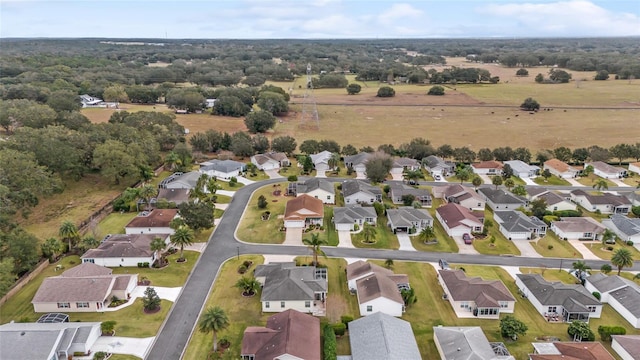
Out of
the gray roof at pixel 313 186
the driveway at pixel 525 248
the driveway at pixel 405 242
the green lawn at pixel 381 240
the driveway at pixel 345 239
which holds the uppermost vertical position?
the gray roof at pixel 313 186

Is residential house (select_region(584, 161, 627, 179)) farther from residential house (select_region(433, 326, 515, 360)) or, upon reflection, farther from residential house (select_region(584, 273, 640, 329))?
residential house (select_region(433, 326, 515, 360))

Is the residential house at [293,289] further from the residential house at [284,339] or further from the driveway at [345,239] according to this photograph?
the driveway at [345,239]

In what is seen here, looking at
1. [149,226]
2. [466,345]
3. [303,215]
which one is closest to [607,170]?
[303,215]

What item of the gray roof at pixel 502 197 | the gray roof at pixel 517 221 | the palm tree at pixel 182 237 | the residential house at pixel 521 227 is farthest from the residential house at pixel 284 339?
the gray roof at pixel 502 197

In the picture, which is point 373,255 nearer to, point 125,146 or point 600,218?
point 600,218

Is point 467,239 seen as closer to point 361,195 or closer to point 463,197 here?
point 463,197

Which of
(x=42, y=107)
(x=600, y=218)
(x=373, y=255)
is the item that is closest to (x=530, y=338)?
(x=373, y=255)
